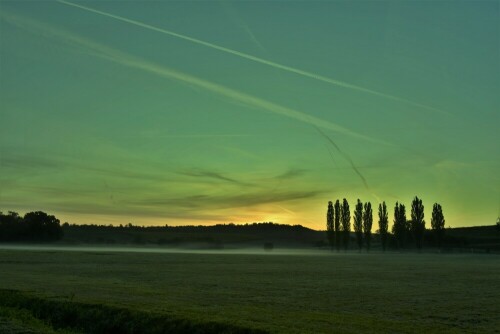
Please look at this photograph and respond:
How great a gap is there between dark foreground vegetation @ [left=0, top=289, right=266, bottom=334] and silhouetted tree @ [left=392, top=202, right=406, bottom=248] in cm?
16422

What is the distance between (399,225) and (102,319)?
16946 centimetres

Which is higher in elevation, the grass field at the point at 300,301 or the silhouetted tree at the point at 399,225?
the silhouetted tree at the point at 399,225

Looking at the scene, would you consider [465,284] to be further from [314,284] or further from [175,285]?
[175,285]

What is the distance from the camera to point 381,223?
194m

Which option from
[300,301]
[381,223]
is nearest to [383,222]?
[381,223]

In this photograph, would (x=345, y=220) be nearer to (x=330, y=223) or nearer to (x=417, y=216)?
(x=330, y=223)

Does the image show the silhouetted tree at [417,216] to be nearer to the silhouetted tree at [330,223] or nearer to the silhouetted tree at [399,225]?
the silhouetted tree at [399,225]

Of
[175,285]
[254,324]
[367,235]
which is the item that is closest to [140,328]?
[254,324]

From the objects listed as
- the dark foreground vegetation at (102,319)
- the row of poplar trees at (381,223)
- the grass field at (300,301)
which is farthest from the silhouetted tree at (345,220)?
the dark foreground vegetation at (102,319)

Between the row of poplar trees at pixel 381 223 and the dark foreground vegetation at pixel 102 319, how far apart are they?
159m

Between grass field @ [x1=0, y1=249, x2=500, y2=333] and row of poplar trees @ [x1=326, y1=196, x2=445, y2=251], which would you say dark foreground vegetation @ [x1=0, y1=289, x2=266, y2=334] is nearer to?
grass field @ [x1=0, y1=249, x2=500, y2=333]

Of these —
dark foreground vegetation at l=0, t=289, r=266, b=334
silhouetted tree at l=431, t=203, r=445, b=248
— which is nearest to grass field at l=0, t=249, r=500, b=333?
dark foreground vegetation at l=0, t=289, r=266, b=334

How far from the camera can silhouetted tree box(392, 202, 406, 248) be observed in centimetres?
18538

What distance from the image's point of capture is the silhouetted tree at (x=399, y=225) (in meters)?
185
